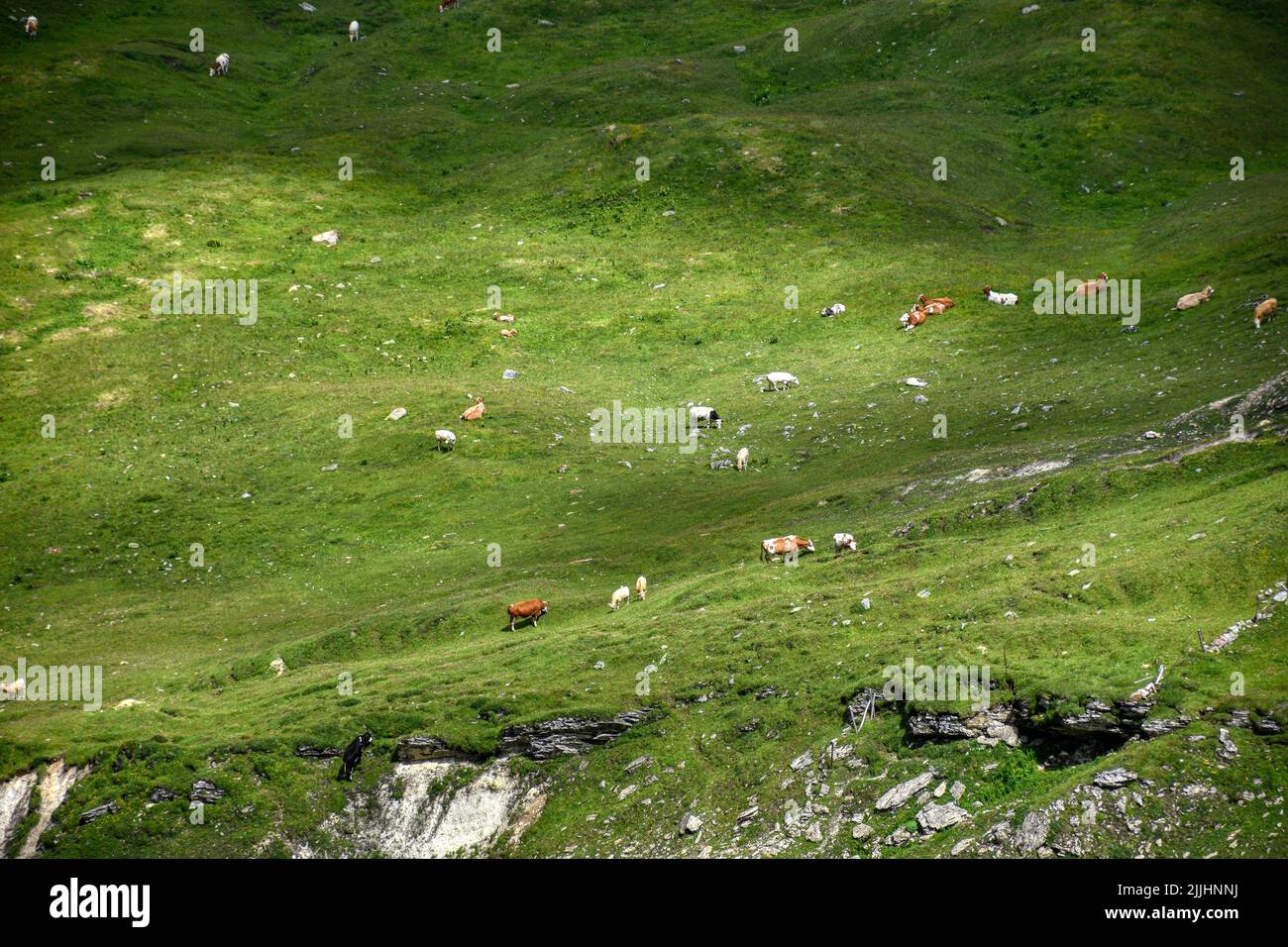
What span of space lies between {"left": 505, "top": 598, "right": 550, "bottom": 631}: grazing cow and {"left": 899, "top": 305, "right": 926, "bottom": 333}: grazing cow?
30.4 m

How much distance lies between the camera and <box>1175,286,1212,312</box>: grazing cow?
48.6 m

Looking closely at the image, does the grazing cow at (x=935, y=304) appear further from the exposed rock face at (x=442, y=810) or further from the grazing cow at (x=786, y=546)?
the exposed rock face at (x=442, y=810)

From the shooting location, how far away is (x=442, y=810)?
25.2m

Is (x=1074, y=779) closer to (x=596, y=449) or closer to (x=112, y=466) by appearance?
(x=596, y=449)

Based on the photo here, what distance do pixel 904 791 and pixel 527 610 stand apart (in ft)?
51.7

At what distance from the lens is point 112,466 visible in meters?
48.8

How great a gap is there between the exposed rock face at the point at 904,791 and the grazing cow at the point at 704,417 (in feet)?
98.5

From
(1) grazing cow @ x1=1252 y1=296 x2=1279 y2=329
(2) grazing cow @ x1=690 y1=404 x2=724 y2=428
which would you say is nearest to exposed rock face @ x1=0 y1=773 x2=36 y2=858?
(2) grazing cow @ x1=690 y1=404 x2=724 y2=428

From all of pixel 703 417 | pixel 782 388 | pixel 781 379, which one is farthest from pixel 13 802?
pixel 781 379

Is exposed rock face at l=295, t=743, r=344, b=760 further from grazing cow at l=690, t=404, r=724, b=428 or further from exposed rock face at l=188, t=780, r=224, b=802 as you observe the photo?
grazing cow at l=690, t=404, r=724, b=428

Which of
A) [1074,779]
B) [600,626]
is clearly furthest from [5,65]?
[1074,779]

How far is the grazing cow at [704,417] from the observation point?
49.6 meters

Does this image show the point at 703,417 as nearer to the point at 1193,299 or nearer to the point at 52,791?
the point at 1193,299

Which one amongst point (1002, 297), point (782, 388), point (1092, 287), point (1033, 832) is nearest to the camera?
point (1033, 832)
